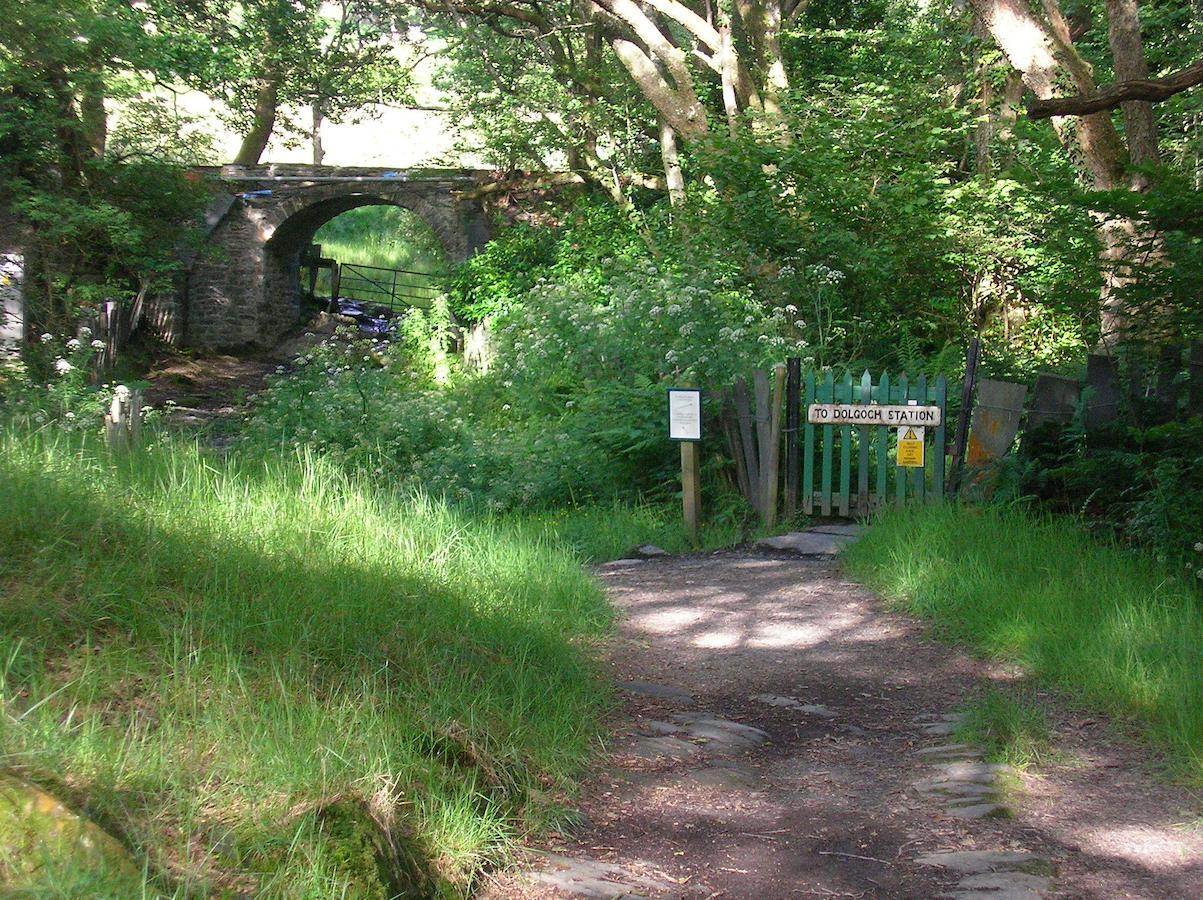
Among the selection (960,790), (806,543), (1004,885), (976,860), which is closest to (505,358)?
(806,543)

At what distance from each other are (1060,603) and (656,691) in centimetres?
220

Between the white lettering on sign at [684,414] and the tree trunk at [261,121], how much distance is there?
55.0ft

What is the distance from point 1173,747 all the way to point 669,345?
7911mm

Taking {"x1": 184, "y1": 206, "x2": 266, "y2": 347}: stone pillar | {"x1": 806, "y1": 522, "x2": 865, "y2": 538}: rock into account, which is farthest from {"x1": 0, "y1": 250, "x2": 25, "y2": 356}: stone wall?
{"x1": 806, "y1": 522, "x2": 865, "y2": 538}: rock

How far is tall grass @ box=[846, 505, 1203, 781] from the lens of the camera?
4777 millimetres

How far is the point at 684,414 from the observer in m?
9.65

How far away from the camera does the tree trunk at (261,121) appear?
2358 centimetres

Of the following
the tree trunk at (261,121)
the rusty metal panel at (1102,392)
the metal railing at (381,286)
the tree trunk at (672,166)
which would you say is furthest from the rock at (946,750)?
the metal railing at (381,286)

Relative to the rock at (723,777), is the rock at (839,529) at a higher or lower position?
higher

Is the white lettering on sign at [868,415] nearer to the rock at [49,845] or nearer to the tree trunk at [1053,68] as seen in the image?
the tree trunk at [1053,68]

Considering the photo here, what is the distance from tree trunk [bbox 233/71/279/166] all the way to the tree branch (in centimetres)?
1924

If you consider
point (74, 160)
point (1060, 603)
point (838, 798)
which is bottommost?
point (838, 798)

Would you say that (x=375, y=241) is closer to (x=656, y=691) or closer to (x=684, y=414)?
(x=684, y=414)

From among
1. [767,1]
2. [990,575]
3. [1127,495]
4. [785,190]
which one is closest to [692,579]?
[990,575]
